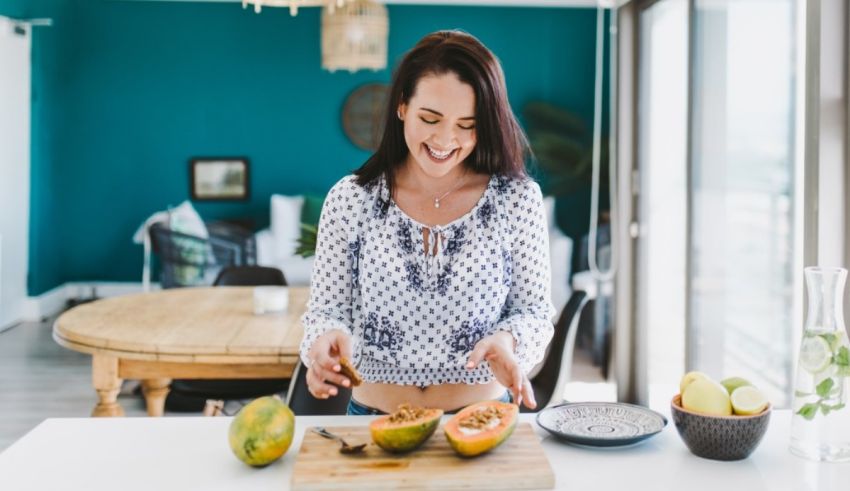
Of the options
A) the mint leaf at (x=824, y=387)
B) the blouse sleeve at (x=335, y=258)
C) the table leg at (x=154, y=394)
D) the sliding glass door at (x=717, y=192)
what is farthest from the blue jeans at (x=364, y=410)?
the table leg at (x=154, y=394)

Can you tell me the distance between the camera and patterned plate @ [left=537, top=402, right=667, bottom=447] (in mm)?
1393

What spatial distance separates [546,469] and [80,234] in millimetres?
7193

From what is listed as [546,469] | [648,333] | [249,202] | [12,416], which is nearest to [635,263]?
[648,333]

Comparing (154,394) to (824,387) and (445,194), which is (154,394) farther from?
(824,387)

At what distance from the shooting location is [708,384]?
138 cm

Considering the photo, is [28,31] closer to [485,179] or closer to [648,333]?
[648,333]

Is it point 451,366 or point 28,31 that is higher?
point 28,31

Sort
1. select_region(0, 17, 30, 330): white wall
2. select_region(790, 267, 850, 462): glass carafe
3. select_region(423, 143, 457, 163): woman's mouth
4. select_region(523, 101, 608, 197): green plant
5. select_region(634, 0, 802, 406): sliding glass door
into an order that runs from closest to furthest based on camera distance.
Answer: select_region(790, 267, 850, 462): glass carafe → select_region(423, 143, 457, 163): woman's mouth → select_region(634, 0, 802, 406): sliding glass door → select_region(0, 17, 30, 330): white wall → select_region(523, 101, 608, 197): green plant

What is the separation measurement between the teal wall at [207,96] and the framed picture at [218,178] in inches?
2.8

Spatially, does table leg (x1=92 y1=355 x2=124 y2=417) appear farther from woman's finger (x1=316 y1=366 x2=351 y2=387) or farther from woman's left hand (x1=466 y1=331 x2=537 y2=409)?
woman's left hand (x1=466 y1=331 x2=537 y2=409)

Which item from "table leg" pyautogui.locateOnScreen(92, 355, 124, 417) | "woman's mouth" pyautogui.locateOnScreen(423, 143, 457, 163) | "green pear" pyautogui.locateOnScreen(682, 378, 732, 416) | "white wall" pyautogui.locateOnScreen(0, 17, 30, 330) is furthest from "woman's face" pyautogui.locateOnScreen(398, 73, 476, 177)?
"white wall" pyautogui.locateOnScreen(0, 17, 30, 330)

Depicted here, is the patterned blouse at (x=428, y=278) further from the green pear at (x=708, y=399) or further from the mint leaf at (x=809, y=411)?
the mint leaf at (x=809, y=411)

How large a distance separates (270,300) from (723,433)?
2.04 meters

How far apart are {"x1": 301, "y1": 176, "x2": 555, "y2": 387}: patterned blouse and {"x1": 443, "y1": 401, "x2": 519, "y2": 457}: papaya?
0.79ft
